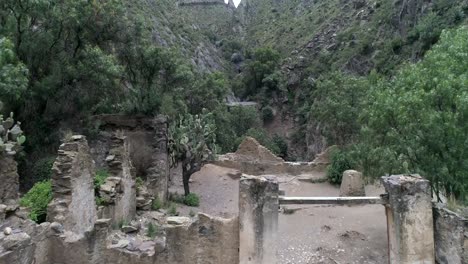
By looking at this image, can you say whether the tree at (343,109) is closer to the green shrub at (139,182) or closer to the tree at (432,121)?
the tree at (432,121)

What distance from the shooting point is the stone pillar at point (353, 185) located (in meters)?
16.7

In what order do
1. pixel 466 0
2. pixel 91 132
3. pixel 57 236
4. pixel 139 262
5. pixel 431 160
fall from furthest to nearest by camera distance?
1. pixel 466 0
2. pixel 91 132
3. pixel 431 160
4. pixel 139 262
5. pixel 57 236

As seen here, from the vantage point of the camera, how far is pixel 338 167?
21.0 m

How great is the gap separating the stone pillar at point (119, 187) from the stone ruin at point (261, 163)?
33.7ft

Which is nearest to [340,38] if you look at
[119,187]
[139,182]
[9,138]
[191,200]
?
[191,200]

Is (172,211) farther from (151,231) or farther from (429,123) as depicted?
(429,123)

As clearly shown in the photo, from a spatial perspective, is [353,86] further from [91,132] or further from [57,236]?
[57,236]

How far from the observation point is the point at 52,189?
35.1ft

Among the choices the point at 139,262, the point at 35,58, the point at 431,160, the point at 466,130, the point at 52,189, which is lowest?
the point at 139,262

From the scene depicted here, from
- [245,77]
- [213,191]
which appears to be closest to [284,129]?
[245,77]

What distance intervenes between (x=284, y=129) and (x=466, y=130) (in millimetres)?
44631

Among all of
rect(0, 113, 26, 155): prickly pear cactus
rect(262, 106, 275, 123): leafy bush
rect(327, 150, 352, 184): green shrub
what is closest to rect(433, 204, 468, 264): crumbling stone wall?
rect(0, 113, 26, 155): prickly pear cactus

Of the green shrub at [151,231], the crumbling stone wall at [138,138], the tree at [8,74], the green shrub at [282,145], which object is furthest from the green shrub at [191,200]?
the green shrub at [282,145]

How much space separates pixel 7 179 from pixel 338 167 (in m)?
14.9
